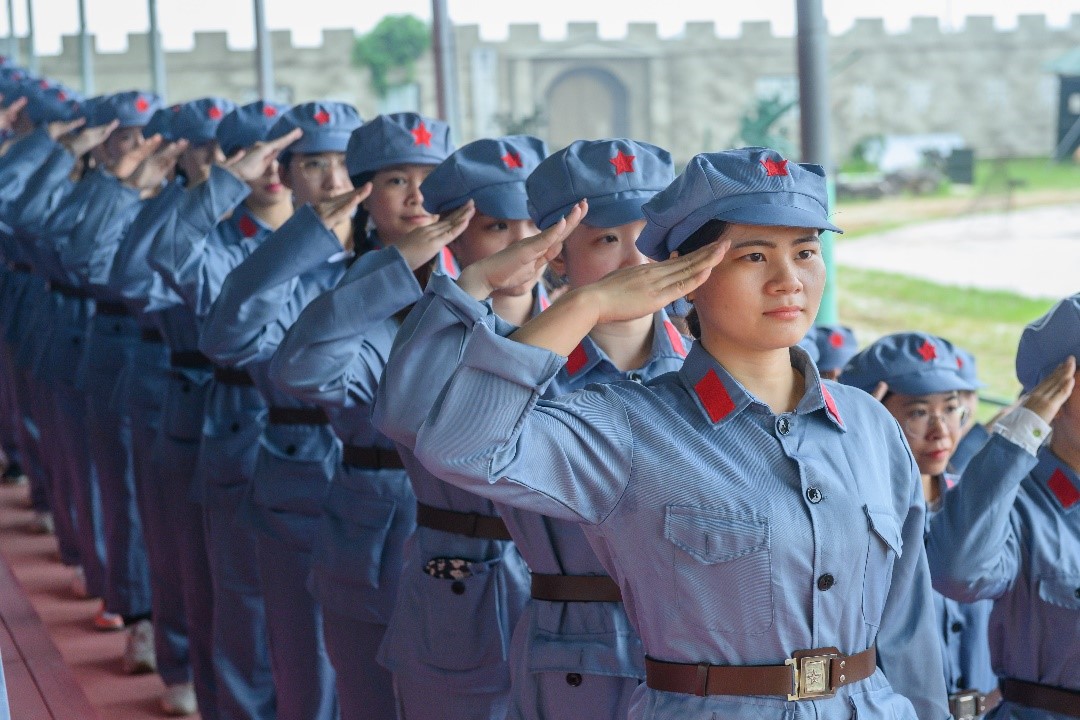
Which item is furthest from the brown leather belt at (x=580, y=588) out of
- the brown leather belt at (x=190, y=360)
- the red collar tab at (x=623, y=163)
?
the brown leather belt at (x=190, y=360)

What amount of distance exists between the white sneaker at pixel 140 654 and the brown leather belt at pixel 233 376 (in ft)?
4.69

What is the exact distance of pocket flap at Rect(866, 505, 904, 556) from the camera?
189 cm

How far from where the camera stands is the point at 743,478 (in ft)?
6.13

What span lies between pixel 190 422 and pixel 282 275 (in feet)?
4.36

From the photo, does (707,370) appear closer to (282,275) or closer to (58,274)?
(282,275)

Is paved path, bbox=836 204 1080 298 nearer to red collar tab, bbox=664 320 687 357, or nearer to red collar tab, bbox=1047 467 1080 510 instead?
red collar tab, bbox=1047 467 1080 510

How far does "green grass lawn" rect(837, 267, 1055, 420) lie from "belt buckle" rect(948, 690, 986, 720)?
112 cm

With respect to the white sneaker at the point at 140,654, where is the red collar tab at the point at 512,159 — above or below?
above

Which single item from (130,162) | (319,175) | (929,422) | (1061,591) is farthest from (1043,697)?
(130,162)

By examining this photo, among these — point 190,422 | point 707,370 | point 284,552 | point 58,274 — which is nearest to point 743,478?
point 707,370

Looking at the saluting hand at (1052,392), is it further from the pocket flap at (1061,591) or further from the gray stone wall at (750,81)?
the gray stone wall at (750,81)

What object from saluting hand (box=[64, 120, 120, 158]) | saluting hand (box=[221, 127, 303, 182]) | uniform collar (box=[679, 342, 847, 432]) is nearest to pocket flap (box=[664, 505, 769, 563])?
uniform collar (box=[679, 342, 847, 432])

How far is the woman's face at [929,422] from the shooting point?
321 centimetres

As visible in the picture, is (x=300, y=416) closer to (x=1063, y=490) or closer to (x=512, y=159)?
(x=512, y=159)
